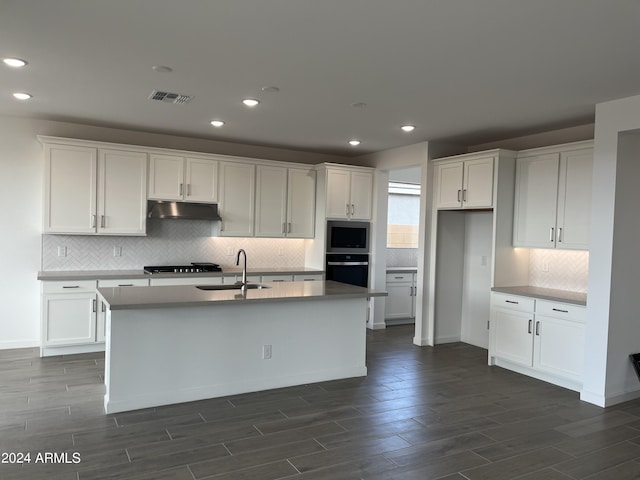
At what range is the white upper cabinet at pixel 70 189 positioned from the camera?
17.7 ft

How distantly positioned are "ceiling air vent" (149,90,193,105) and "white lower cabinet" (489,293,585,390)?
3.89m

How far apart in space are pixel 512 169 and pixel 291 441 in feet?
12.9

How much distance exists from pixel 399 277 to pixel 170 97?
4.57 m

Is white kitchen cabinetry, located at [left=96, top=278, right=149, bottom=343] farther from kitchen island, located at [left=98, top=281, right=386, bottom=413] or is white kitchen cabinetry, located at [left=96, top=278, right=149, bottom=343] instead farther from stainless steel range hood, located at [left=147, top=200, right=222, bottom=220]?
kitchen island, located at [left=98, top=281, right=386, bottom=413]

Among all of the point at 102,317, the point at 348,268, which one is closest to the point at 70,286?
the point at 102,317

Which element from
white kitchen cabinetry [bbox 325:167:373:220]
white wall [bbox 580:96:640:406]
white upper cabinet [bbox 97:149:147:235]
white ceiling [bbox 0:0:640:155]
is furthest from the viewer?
white kitchen cabinetry [bbox 325:167:373:220]

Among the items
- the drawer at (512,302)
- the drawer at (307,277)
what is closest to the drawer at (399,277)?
the drawer at (307,277)

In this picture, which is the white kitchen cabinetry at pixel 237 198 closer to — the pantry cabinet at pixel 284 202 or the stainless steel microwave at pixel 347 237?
the pantry cabinet at pixel 284 202

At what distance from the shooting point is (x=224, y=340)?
416cm

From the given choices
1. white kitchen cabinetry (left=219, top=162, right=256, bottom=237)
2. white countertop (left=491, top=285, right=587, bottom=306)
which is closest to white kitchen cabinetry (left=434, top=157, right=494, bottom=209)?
white countertop (left=491, top=285, right=587, bottom=306)

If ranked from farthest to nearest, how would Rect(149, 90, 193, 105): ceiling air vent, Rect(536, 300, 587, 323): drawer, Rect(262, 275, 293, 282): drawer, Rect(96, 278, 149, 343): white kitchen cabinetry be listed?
Rect(262, 275, 293, 282): drawer → Rect(96, 278, 149, 343): white kitchen cabinetry → Rect(536, 300, 587, 323): drawer → Rect(149, 90, 193, 105): ceiling air vent

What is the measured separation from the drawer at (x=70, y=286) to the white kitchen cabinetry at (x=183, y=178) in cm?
127

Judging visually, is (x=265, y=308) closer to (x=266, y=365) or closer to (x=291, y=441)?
(x=266, y=365)

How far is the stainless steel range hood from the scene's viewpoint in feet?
19.4
